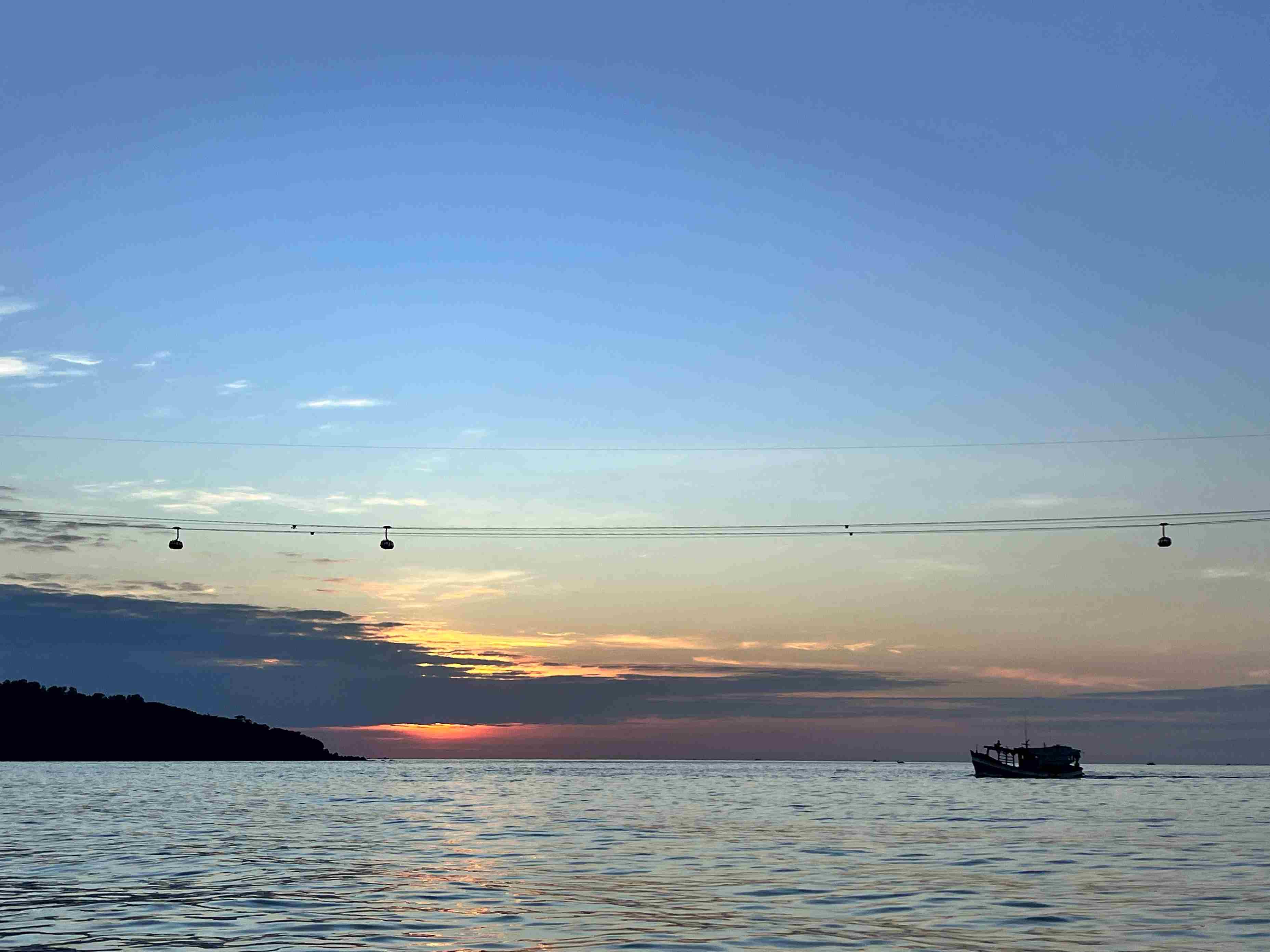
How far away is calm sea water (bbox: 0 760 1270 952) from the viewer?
28562 millimetres

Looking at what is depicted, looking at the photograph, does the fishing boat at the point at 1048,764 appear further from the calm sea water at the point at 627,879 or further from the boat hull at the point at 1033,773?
the calm sea water at the point at 627,879

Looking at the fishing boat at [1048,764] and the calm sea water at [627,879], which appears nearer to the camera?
the calm sea water at [627,879]

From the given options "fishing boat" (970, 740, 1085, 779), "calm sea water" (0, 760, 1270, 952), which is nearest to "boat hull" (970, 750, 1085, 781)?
→ "fishing boat" (970, 740, 1085, 779)

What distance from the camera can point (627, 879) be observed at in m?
40.2

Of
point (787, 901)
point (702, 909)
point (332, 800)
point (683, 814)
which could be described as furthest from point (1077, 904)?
point (332, 800)

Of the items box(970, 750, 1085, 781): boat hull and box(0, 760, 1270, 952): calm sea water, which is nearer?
box(0, 760, 1270, 952): calm sea water

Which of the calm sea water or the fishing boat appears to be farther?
the fishing boat

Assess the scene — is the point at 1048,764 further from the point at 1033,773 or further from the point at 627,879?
the point at 627,879

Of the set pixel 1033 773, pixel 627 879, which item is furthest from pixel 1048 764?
pixel 627 879

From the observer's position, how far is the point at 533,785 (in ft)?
543

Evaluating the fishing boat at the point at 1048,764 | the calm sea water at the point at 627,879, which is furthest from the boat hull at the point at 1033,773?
the calm sea water at the point at 627,879

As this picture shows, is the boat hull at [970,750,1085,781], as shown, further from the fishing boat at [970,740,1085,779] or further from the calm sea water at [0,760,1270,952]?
the calm sea water at [0,760,1270,952]

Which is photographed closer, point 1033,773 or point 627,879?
point 627,879

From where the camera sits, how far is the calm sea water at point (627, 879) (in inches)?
1125
